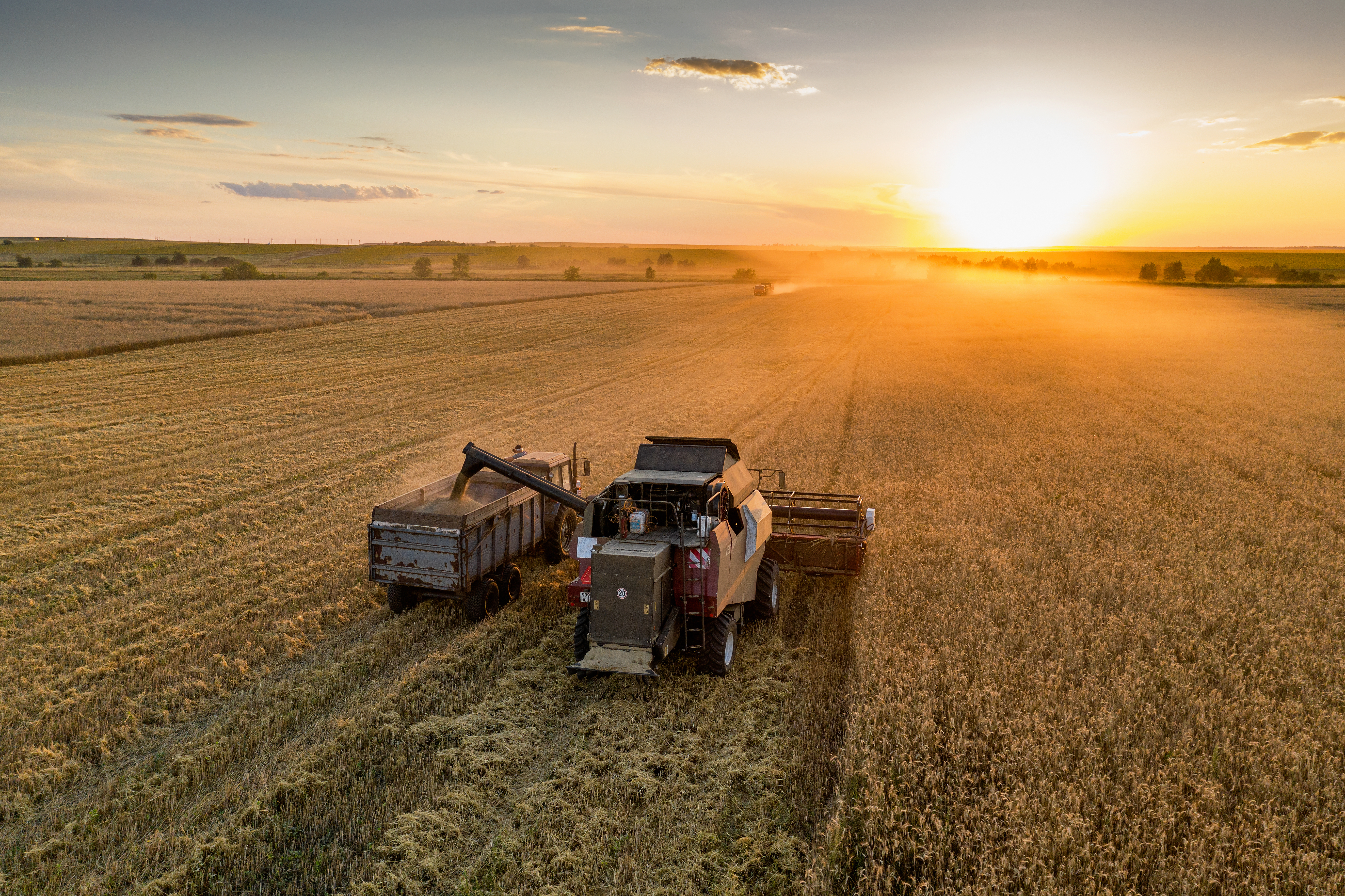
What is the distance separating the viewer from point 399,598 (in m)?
9.30

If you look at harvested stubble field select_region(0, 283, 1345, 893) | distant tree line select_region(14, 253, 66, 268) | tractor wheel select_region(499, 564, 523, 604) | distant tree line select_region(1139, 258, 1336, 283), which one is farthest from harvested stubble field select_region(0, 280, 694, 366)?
distant tree line select_region(1139, 258, 1336, 283)

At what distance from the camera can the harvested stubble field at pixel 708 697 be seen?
526cm

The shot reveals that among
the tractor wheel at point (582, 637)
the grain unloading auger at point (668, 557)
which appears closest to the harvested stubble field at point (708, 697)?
the tractor wheel at point (582, 637)

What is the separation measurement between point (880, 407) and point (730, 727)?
58.2 ft

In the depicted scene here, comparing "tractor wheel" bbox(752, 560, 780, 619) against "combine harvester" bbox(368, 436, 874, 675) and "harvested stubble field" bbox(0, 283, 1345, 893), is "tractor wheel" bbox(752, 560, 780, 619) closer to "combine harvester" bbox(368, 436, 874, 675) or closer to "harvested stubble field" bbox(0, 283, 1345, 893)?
"combine harvester" bbox(368, 436, 874, 675)

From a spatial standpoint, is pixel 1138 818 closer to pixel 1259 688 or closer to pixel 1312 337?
pixel 1259 688

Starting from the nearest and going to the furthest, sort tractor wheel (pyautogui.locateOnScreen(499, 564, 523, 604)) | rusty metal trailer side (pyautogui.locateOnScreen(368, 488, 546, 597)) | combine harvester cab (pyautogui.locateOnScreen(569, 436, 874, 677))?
combine harvester cab (pyautogui.locateOnScreen(569, 436, 874, 677)), rusty metal trailer side (pyautogui.locateOnScreen(368, 488, 546, 597)), tractor wheel (pyautogui.locateOnScreen(499, 564, 523, 604))

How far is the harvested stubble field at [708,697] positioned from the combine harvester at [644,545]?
50 cm

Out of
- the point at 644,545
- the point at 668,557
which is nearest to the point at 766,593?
the point at 668,557

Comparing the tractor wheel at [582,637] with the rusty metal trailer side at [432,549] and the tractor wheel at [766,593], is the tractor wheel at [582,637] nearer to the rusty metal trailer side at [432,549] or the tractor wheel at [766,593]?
the rusty metal trailer side at [432,549]

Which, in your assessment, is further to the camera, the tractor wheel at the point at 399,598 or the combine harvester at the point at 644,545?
the tractor wheel at the point at 399,598

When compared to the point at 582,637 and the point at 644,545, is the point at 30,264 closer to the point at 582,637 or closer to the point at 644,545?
the point at 582,637

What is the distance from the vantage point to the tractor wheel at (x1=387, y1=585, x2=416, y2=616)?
9266 millimetres

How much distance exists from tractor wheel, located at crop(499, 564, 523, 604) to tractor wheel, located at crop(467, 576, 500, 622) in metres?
0.36
